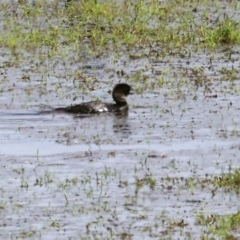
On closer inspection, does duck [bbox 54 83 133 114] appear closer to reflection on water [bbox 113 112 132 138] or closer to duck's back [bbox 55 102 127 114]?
duck's back [bbox 55 102 127 114]

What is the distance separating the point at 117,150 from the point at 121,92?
2.80 m

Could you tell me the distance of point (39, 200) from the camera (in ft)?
33.8

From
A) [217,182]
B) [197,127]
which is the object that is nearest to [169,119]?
[197,127]

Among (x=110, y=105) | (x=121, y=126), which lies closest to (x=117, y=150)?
(x=121, y=126)

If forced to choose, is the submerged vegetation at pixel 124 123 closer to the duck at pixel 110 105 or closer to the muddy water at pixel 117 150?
the muddy water at pixel 117 150

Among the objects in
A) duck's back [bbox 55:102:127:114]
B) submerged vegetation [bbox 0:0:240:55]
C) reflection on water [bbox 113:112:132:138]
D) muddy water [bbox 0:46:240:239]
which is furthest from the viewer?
submerged vegetation [bbox 0:0:240:55]

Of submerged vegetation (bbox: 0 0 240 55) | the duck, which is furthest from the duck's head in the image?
submerged vegetation (bbox: 0 0 240 55)

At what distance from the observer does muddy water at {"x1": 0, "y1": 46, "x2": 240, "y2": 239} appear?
32.0 ft

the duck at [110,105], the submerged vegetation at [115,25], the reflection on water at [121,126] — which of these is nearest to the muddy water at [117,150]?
the reflection on water at [121,126]

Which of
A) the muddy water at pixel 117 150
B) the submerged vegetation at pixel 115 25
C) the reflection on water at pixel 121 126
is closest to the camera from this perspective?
the muddy water at pixel 117 150

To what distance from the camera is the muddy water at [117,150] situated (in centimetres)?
975

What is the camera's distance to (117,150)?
1245 cm

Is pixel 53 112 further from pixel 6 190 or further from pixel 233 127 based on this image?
pixel 6 190

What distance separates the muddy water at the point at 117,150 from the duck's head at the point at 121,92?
0.21 metres
